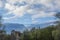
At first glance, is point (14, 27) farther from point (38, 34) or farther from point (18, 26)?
point (38, 34)

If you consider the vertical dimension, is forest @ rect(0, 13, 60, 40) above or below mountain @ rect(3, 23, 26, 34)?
below

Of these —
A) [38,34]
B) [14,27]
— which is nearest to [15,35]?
[14,27]

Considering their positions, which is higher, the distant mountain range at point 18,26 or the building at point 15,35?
the distant mountain range at point 18,26

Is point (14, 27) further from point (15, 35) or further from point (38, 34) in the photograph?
point (38, 34)

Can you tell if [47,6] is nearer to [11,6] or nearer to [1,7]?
[11,6]

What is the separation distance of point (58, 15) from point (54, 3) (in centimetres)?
21

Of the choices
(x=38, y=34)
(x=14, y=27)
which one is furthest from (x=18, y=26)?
(x=38, y=34)

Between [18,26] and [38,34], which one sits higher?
[18,26]

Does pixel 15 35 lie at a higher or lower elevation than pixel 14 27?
lower

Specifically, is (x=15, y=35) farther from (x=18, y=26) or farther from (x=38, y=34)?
(x=38, y=34)

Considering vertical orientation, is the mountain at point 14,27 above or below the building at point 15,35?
above

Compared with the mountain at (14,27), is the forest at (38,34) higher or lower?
lower

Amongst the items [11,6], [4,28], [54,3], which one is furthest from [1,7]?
[54,3]

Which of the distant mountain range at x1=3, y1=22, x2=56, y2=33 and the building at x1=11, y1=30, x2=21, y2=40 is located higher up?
the distant mountain range at x1=3, y1=22, x2=56, y2=33
